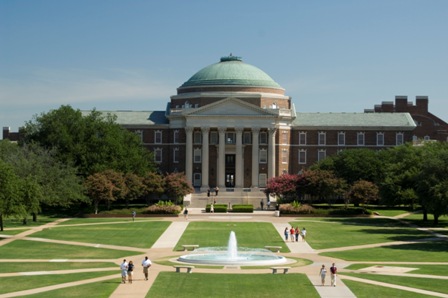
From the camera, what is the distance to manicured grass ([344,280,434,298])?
4462 cm

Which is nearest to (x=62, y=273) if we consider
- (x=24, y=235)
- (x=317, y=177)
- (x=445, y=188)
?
(x=24, y=235)

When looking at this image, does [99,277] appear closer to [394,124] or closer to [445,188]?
[445,188]

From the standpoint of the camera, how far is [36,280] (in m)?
49.5

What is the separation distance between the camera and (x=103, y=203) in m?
117

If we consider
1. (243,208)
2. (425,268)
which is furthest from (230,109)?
(425,268)

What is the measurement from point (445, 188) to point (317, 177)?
31.1m

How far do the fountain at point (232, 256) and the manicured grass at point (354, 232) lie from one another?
8.33m

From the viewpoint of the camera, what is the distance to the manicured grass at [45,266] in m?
54.4

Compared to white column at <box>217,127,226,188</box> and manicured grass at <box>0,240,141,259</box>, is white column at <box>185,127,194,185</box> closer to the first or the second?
white column at <box>217,127,226,188</box>

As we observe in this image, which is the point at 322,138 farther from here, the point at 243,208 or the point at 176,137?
the point at 243,208

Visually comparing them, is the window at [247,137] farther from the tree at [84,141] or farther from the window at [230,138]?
the tree at [84,141]

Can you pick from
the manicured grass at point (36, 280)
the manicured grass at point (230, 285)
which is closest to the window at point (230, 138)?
the manicured grass at point (36, 280)

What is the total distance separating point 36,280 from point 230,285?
35.8ft

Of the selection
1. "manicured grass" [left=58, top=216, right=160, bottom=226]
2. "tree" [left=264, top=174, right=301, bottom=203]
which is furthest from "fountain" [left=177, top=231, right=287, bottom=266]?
"tree" [left=264, top=174, right=301, bottom=203]
